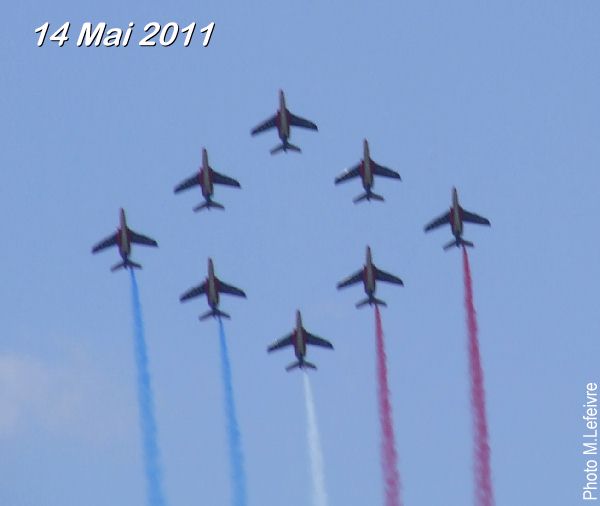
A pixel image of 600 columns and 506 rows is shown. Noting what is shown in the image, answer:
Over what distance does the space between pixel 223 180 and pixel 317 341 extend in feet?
38.1

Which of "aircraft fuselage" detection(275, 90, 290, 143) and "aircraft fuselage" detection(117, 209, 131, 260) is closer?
"aircraft fuselage" detection(117, 209, 131, 260)

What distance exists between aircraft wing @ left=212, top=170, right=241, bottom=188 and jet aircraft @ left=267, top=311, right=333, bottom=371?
984 cm

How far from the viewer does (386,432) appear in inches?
4158

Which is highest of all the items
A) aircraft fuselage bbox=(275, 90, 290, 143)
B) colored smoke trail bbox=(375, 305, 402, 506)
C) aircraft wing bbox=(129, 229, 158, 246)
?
aircraft fuselage bbox=(275, 90, 290, 143)

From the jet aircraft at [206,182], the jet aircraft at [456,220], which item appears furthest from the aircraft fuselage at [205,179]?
the jet aircraft at [456,220]

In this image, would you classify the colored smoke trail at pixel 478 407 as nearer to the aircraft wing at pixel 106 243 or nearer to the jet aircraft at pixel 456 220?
the jet aircraft at pixel 456 220

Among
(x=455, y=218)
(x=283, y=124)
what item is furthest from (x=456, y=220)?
(x=283, y=124)

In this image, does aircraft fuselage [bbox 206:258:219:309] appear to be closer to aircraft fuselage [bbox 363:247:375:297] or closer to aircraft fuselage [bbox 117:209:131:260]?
aircraft fuselage [bbox 117:209:131:260]

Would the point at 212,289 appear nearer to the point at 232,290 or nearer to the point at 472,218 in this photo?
the point at 232,290

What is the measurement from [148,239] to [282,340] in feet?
31.8

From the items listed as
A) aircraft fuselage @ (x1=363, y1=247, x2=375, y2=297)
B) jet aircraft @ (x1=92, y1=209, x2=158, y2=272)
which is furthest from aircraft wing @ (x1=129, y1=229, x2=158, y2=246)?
aircraft fuselage @ (x1=363, y1=247, x2=375, y2=297)

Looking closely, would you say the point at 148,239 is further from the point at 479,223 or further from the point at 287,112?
the point at 479,223

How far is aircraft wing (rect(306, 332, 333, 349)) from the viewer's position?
10944 centimetres

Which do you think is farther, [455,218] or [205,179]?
[205,179]
